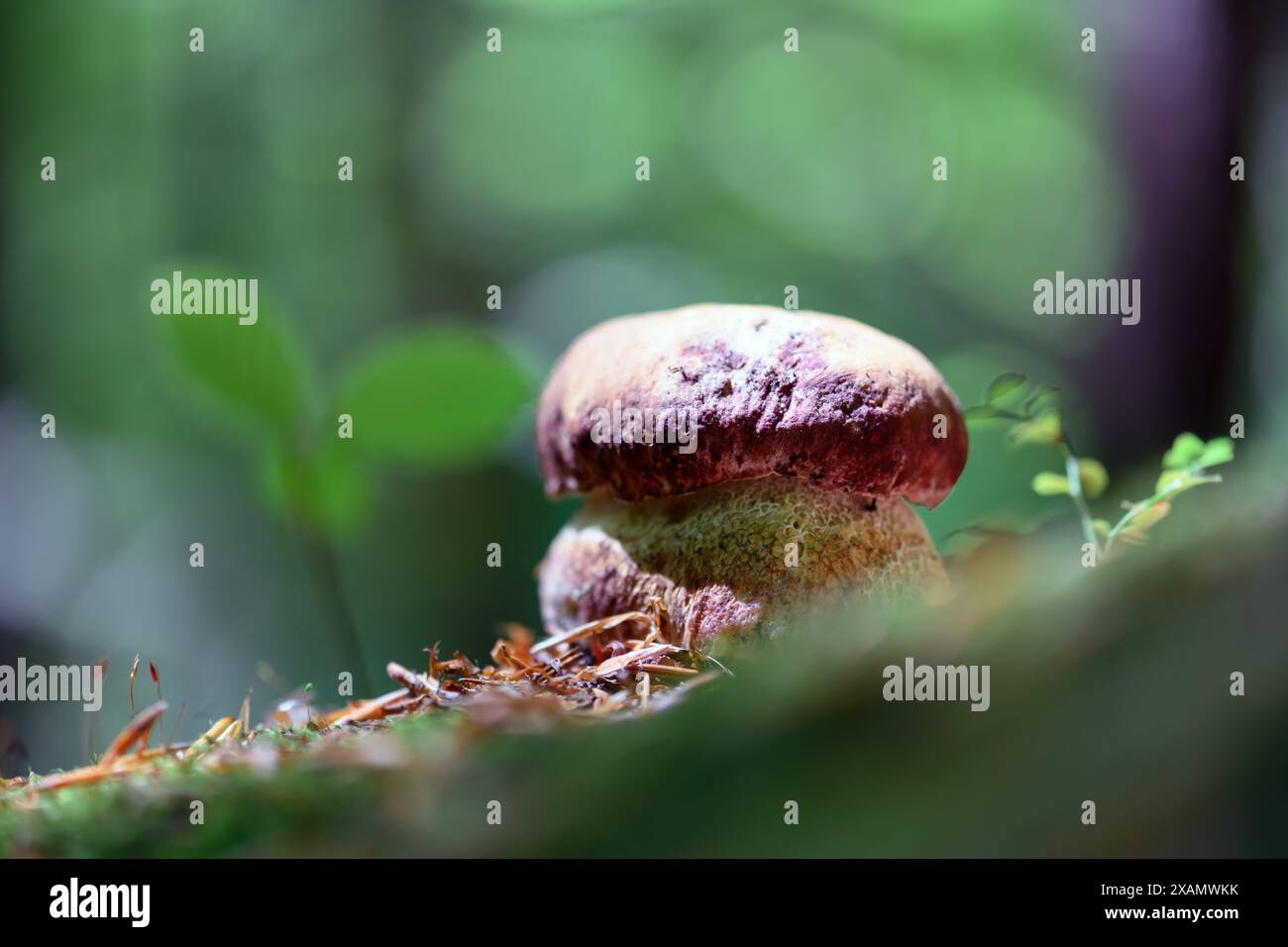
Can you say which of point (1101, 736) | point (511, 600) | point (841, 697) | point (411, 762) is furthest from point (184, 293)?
point (511, 600)

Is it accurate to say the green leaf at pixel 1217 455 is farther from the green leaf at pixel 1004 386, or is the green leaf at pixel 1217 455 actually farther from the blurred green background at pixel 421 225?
the blurred green background at pixel 421 225

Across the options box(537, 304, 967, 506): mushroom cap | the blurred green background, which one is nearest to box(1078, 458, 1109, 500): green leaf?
box(537, 304, 967, 506): mushroom cap

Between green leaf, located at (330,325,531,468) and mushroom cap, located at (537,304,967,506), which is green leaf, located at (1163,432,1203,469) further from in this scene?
green leaf, located at (330,325,531,468)

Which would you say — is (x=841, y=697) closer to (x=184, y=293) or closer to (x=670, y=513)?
(x=670, y=513)

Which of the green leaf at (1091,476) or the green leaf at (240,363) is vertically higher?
the green leaf at (240,363)

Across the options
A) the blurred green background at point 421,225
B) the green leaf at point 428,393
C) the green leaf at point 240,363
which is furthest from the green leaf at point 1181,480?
the blurred green background at point 421,225

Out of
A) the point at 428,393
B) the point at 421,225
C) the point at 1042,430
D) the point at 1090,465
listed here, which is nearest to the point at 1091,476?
the point at 1090,465
